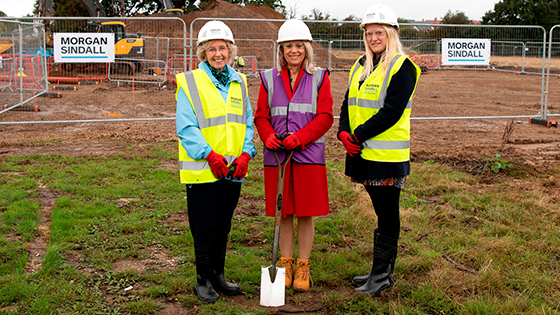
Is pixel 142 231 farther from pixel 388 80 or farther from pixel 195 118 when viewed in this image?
pixel 388 80

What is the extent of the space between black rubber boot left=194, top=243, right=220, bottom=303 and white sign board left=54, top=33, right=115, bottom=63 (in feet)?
26.8

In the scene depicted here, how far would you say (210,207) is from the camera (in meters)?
3.55

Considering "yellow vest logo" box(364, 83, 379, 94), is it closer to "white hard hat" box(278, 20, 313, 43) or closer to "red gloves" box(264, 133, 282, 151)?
"white hard hat" box(278, 20, 313, 43)

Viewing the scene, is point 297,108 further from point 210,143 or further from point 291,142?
point 210,143

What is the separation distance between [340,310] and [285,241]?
2.30ft

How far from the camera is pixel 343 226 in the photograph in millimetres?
5348

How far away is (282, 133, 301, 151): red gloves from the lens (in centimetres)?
363

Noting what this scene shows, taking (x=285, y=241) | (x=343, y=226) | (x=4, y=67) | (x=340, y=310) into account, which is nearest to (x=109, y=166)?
(x=343, y=226)

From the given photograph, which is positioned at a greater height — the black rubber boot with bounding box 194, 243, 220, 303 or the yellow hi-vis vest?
the yellow hi-vis vest

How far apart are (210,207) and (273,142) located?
26.2 inches

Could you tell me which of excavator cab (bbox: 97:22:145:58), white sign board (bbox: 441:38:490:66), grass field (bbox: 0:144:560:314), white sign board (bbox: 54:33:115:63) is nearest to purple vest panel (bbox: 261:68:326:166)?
grass field (bbox: 0:144:560:314)

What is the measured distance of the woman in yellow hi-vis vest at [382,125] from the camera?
3611 mm

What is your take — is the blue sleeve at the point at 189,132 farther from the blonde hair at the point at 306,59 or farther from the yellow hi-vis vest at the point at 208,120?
the blonde hair at the point at 306,59

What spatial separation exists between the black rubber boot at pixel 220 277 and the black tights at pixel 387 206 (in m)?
1.22
